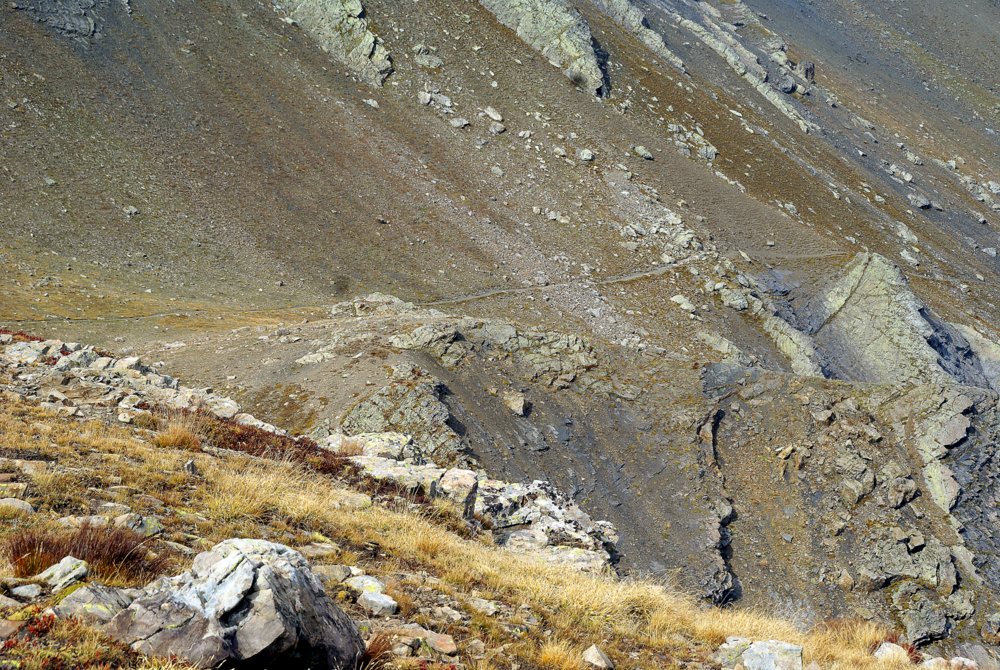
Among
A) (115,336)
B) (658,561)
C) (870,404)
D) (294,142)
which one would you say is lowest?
(115,336)

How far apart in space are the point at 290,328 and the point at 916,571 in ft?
83.6

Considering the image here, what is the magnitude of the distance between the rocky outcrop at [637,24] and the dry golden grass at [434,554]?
84442mm

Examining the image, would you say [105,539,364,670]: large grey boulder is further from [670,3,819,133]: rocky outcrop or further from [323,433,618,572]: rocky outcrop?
[670,3,819,133]: rocky outcrop

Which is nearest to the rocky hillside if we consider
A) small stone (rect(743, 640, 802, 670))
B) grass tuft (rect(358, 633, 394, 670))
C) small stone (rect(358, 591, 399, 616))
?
small stone (rect(358, 591, 399, 616))

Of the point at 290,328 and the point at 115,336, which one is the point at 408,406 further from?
the point at 115,336

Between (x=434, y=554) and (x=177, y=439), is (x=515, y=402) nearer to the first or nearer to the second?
(x=177, y=439)

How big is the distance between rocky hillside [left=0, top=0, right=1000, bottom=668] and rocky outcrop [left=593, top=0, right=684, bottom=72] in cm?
73

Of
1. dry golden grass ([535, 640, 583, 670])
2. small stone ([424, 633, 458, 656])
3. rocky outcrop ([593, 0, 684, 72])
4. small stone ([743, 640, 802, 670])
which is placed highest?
rocky outcrop ([593, 0, 684, 72])

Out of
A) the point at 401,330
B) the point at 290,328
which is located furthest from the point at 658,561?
the point at 290,328

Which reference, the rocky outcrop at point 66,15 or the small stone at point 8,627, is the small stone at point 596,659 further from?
the rocky outcrop at point 66,15

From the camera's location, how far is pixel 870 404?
2436 cm

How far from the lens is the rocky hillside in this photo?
15.5m

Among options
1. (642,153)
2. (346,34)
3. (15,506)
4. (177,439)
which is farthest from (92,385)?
(642,153)

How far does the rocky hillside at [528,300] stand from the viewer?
50.8ft
